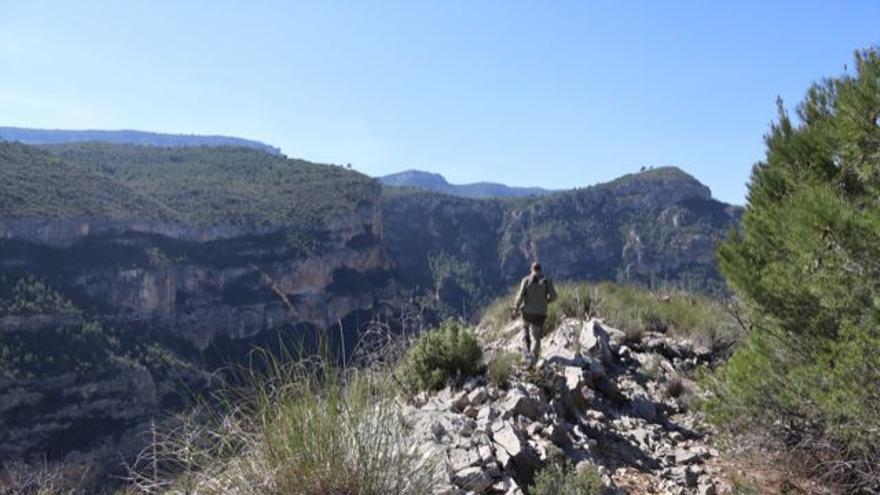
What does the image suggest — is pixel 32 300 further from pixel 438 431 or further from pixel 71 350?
pixel 438 431

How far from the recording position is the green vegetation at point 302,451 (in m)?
3.03

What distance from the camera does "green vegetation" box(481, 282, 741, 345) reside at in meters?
9.93

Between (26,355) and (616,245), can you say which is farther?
(616,245)

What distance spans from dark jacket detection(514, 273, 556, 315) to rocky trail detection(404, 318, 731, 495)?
1.66ft

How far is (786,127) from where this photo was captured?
703cm

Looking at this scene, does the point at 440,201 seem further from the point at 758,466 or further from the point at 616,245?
the point at 758,466

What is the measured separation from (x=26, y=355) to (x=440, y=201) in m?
82.0

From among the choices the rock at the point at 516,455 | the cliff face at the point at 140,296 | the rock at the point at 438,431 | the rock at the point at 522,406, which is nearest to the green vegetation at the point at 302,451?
the rock at the point at 438,431

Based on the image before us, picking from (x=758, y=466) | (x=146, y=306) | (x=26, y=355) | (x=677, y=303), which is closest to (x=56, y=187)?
(x=146, y=306)

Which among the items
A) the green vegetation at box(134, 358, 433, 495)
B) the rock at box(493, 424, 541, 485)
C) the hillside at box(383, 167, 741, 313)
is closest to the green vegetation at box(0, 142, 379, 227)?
the hillside at box(383, 167, 741, 313)

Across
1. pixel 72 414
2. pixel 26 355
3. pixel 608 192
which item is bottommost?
pixel 72 414

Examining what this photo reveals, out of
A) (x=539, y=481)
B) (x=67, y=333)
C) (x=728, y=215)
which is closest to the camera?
(x=539, y=481)

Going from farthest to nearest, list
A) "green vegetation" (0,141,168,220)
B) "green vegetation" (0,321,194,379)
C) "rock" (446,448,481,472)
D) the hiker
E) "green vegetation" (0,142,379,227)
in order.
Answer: "green vegetation" (0,142,379,227) < "green vegetation" (0,141,168,220) < "green vegetation" (0,321,194,379) < the hiker < "rock" (446,448,481,472)

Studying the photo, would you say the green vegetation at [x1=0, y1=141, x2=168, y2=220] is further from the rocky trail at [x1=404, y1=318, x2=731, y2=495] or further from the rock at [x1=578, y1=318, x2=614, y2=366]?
the rocky trail at [x1=404, y1=318, x2=731, y2=495]
